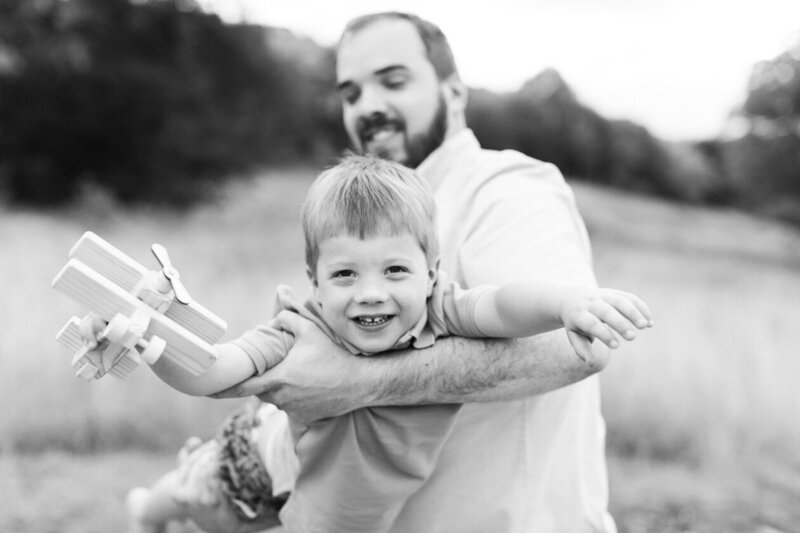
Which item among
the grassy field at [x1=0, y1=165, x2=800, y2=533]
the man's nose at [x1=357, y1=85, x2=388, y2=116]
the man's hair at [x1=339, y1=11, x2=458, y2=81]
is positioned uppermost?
the man's hair at [x1=339, y1=11, x2=458, y2=81]

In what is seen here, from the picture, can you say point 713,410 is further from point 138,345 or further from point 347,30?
point 138,345

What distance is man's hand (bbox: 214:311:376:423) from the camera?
1791 millimetres

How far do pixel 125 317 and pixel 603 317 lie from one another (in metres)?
0.82

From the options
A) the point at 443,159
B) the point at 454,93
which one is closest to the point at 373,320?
the point at 443,159

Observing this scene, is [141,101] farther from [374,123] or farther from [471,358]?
[471,358]

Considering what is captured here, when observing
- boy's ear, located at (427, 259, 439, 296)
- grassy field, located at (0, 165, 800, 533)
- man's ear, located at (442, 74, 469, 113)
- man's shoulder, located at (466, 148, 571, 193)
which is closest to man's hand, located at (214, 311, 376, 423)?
boy's ear, located at (427, 259, 439, 296)

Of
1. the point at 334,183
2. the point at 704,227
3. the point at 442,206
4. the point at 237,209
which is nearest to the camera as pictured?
the point at 334,183

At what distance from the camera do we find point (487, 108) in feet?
33.9

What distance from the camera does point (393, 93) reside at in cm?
254

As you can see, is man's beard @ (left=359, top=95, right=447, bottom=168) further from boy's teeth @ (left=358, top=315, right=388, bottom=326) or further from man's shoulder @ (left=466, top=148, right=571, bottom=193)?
boy's teeth @ (left=358, top=315, right=388, bottom=326)

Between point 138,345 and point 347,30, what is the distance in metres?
1.51

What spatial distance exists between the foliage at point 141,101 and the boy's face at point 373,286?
804 centimetres

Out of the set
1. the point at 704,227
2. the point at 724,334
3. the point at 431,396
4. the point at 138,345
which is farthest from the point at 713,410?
the point at 704,227

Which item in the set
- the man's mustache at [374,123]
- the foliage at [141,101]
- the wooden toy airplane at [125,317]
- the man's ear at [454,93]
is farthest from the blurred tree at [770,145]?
the wooden toy airplane at [125,317]
